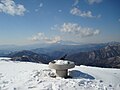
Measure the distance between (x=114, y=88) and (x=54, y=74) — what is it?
15.7 ft

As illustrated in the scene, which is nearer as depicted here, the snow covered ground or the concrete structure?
the snow covered ground

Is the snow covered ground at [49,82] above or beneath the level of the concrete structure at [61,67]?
beneath

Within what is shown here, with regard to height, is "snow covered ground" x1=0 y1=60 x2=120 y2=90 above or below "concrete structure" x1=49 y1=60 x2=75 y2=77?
below

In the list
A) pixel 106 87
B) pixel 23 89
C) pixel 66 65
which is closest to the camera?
pixel 23 89

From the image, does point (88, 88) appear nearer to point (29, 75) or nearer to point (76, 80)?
point (76, 80)

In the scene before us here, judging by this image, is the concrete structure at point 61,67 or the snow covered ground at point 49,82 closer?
the snow covered ground at point 49,82

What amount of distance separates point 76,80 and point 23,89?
388 cm

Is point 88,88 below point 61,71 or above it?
below

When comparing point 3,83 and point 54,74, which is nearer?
point 3,83

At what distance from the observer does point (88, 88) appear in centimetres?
1328

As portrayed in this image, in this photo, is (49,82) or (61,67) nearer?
(49,82)

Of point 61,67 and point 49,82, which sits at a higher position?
point 61,67

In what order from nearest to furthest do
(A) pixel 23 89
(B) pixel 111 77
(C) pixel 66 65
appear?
(A) pixel 23 89, (C) pixel 66 65, (B) pixel 111 77

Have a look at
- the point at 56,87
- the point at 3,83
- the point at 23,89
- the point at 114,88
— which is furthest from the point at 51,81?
the point at 114,88
